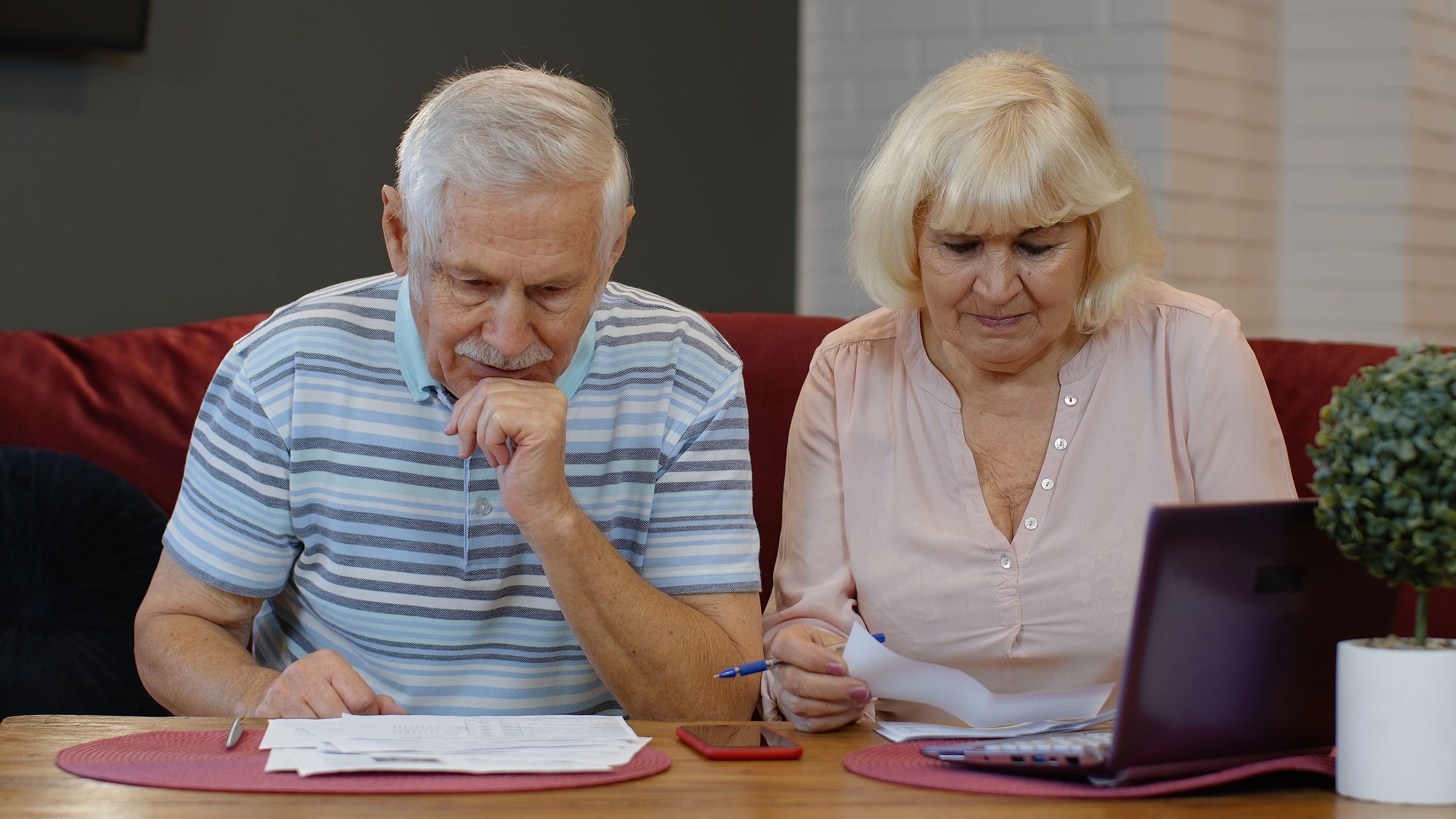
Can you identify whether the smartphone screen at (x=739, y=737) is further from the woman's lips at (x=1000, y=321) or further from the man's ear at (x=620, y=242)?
the woman's lips at (x=1000, y=321)

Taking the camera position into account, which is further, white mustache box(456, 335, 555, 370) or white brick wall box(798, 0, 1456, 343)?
white brick wall box(798, 0, 1456, 343)

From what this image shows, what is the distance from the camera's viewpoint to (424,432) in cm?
157

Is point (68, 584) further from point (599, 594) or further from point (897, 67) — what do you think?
point (897, 67)

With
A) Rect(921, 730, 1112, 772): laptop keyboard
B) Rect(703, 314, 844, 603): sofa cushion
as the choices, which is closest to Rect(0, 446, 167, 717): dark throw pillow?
Rect(703, 314, 844, 603): sofa cushion

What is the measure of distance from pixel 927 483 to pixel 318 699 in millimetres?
803

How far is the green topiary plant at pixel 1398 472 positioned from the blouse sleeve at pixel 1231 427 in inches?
26.0

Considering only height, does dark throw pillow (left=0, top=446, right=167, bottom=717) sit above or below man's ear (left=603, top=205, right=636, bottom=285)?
below

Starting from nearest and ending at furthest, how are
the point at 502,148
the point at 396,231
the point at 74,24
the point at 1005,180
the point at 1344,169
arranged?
1. the point at 502,148
2. the point at 396,231
3. the point at 1005,180
4. the point at 74,24
5. the point at 1344,169

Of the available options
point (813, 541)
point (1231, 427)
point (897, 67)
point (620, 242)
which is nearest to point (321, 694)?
point (620, 242)

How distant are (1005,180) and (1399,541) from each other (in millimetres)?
765

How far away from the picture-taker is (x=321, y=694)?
1.27 metres

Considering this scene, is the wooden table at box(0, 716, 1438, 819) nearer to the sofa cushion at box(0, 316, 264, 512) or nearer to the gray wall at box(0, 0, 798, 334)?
the sofa cushion at box(0, 316, 264, 512)

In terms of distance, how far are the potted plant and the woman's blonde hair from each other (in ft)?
2.27

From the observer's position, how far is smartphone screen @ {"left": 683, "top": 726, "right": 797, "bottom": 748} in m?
1.18
